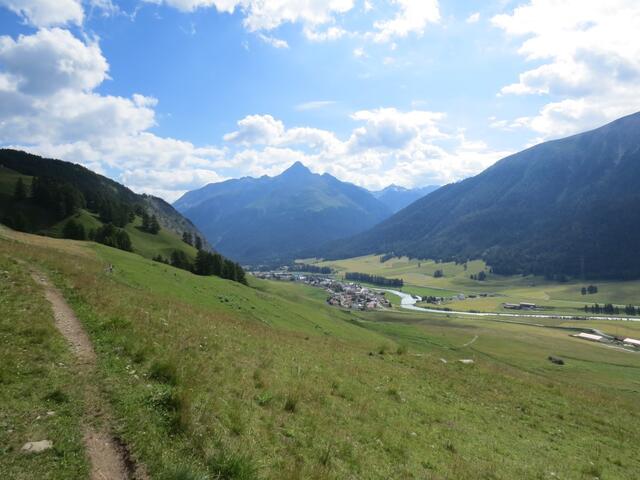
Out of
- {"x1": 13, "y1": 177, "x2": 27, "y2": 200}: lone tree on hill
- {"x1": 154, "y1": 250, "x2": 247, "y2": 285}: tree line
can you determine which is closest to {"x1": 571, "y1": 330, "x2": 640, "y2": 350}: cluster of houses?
{"x1": 154, "y1": 250, "x2": 247, "y2": 285}: tree line

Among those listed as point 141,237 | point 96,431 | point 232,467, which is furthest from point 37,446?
point 141,237

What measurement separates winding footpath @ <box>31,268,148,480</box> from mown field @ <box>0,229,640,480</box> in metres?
0.23

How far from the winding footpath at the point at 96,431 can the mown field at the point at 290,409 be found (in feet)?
0.76

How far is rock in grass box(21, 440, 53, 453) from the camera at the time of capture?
7.63 meters

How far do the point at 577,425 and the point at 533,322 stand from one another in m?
202

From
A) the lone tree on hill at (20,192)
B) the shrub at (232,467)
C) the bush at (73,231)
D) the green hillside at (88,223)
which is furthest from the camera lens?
the lone tree on hill at (20,192)

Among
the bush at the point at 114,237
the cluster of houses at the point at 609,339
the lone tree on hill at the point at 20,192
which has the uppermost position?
the lone tree on hill at the point at 20,192

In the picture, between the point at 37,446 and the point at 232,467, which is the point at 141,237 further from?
the point at 232,467

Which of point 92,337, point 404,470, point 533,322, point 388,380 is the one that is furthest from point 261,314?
point 533,322

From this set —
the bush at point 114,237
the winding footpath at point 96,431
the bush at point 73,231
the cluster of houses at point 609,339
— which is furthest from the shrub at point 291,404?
the cluster of houses at point 609,339

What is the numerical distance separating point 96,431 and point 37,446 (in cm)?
118

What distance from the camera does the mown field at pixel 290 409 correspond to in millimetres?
8984

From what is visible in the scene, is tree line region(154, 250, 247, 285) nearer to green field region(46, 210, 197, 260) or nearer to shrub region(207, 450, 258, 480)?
green field region(46, 210, 197, 260)

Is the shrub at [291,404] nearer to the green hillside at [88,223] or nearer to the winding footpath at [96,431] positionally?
the winding footpath at [96,431]
